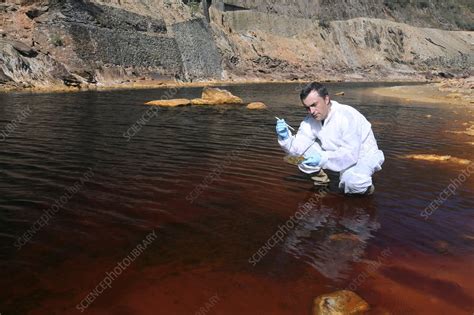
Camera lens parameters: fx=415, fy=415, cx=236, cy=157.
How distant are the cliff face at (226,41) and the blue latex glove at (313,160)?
32830 mm

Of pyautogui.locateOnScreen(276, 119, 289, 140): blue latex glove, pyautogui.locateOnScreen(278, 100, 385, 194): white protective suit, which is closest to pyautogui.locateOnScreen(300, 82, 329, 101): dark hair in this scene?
pyautogui.locateOnScreen(278, 100, 385, 194): white protective suit

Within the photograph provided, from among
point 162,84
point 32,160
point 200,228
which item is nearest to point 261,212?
point 200,228

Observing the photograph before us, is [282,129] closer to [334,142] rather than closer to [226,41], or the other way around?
[334,142]

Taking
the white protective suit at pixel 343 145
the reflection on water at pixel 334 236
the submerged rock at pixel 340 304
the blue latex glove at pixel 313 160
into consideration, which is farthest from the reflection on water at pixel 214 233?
the blue latex glove at pixel 313 160

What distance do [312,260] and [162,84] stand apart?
45.5 meters

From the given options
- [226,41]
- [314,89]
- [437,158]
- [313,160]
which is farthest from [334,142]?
[226,41]

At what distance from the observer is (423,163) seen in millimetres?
11602

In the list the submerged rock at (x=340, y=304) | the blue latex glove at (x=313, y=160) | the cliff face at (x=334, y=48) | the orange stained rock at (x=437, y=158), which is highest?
the blue latex glove at (x=313, y=160)

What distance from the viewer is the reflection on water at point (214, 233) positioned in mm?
4438

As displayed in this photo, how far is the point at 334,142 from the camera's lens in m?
7.70

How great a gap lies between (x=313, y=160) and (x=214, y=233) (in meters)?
2.46

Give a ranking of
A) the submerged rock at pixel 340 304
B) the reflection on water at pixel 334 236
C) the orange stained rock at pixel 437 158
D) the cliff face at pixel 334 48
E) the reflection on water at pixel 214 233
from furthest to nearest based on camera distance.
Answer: the cliff face at pixel 334 48, the orange stained rock at pixel 437 158, the reflection on water at pixel 334 236, the reflection on water at pixel 214 233, the submerged rock at pixel 340 304

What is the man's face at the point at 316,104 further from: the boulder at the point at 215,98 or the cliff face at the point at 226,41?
the cliff face at the point at 226,41

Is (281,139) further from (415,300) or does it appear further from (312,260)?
(415,300)
